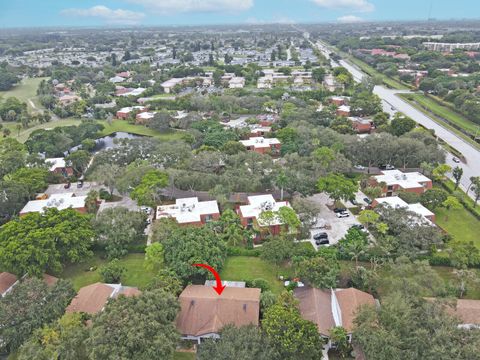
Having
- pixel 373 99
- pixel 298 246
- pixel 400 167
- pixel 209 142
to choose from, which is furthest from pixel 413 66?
pixel 298 246

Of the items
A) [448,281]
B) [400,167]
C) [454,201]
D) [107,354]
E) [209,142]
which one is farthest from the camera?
[209,142]

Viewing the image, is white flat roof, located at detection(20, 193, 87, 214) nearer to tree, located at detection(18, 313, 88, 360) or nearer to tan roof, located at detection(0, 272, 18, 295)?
tan roof, located at detection(0, 272, 18, 295)

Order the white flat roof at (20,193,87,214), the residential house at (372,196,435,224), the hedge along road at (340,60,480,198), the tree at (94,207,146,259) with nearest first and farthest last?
the tree at (94,207,146,259)
the residential house at (372,196,435,224)
the white flat roof at (20,193,87,214)
the hedge along road at (340,60,480,198)

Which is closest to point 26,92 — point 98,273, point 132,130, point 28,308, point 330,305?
point 132,130

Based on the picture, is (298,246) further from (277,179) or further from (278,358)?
(278,358)

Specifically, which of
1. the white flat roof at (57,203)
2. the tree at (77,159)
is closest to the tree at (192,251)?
the white flat roof at (57,203)

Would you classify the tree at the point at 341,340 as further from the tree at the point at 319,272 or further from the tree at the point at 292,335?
the tree at the point at 319,272

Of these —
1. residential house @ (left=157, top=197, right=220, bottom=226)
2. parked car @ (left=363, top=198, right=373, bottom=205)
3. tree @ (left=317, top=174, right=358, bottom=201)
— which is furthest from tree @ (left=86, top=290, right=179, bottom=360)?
parked car @ (left=363, top=198, right=373, bottom=205)
